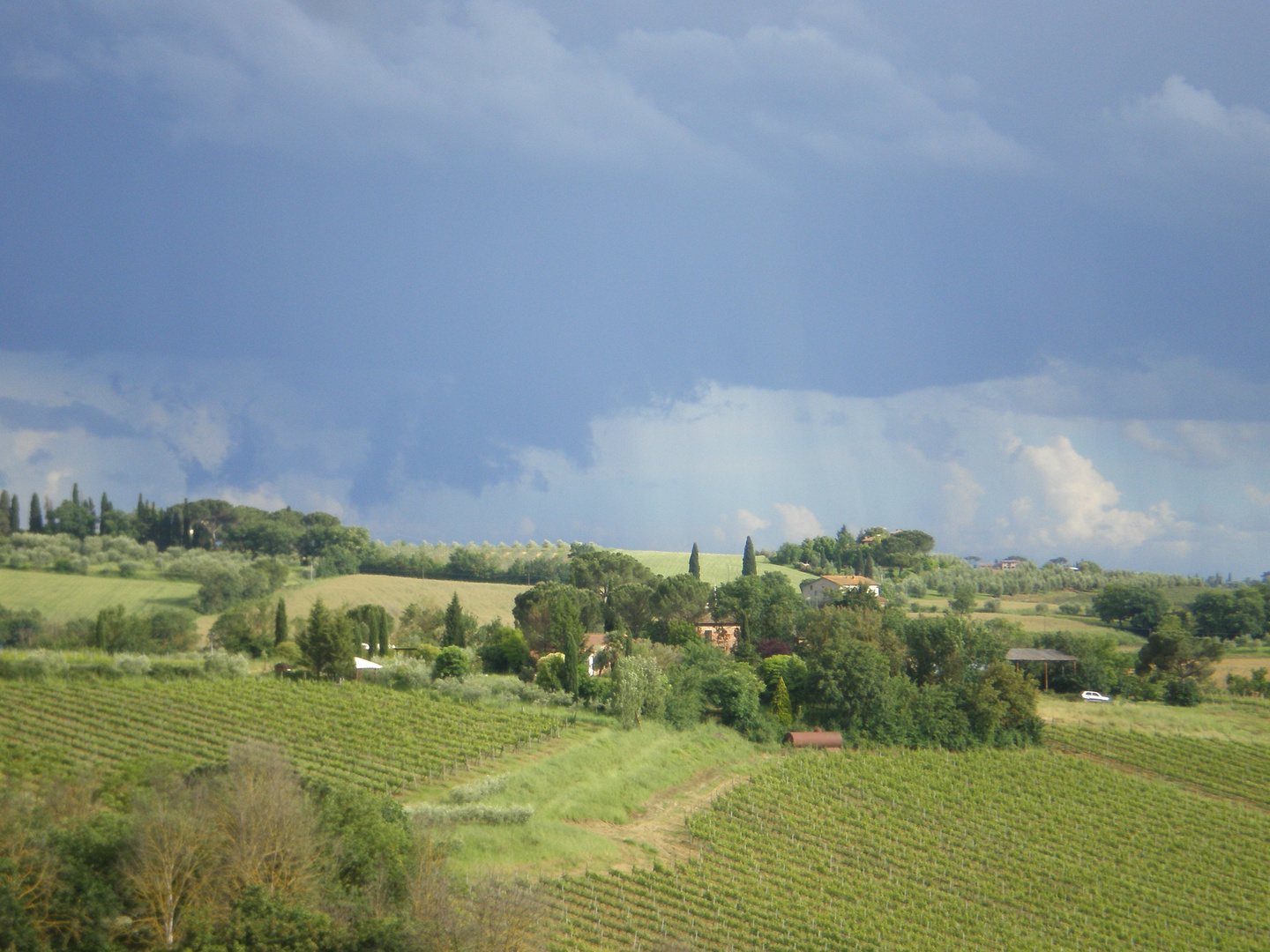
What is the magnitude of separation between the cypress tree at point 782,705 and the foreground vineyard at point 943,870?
527 cm

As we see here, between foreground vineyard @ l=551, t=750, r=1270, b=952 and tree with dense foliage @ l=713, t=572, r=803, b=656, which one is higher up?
tree with dense foliage @ l=713, t=572, r=803, b=656

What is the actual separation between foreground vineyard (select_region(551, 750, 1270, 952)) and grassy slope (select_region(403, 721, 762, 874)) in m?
1.80

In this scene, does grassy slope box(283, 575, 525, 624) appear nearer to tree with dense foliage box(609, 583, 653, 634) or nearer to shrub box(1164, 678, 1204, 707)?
tree with dense foliage box(609, 583, 653, 634)

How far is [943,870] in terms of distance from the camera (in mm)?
34219

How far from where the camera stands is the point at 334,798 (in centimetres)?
2558

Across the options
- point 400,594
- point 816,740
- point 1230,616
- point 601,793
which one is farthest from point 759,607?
point 1230,616

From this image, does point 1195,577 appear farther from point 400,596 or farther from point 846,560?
point 400,596

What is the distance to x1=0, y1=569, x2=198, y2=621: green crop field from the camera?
81.1 m

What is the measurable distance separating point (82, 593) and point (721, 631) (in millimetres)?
59746

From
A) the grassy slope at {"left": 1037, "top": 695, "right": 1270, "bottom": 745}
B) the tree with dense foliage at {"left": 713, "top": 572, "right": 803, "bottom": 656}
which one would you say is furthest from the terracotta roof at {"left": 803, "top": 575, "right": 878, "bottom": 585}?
the grassy slope at {"left": 1037, "top": 695, "right": 1270, "bottom": 745}

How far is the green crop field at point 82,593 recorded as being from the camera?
81125 millimetres

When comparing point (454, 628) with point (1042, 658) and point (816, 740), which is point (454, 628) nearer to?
point (816, 740)

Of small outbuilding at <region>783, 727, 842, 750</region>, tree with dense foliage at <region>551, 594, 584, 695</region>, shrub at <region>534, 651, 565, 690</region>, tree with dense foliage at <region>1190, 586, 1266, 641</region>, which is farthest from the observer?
tree with dense foliage at <region>1190, 586, 1266, 641</region>

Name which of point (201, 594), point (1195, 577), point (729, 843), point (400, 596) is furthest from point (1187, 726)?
point (1195, 577)
